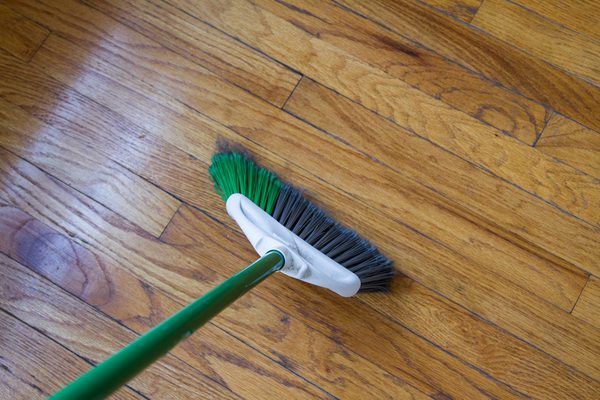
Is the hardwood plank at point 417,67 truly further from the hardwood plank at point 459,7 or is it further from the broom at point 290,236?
the broom at point 290,236

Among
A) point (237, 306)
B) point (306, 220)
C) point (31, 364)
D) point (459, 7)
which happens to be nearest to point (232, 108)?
point (306, 220)

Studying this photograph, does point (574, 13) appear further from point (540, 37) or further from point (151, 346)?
point (151, 346)

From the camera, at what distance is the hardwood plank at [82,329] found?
108cm

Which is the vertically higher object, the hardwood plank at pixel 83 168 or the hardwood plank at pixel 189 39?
the hardwood plank at pixel 189 39

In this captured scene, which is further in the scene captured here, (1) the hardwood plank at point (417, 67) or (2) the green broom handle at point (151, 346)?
(1) the hardwood plank at point (417, 67)

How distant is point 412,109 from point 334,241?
300 millimetres

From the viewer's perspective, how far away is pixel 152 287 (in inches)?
44.0

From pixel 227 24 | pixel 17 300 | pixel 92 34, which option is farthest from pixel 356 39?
pixel 17 300

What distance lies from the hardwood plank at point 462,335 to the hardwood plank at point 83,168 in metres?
0.08

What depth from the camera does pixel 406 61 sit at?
1185 mm

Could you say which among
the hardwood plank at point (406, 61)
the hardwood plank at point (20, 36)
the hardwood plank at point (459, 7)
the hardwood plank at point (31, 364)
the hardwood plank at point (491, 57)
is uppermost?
the hardwood plank at point (459, 7)

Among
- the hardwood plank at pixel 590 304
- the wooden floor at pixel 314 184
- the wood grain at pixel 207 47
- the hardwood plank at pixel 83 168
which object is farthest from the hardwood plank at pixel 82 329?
the hardwood plank at pixel 590 304

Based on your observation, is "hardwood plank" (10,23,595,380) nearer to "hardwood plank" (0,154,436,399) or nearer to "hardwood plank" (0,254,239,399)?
"hardwood plank" (0,154,436,399)

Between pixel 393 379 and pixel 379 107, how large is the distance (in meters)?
0.50
